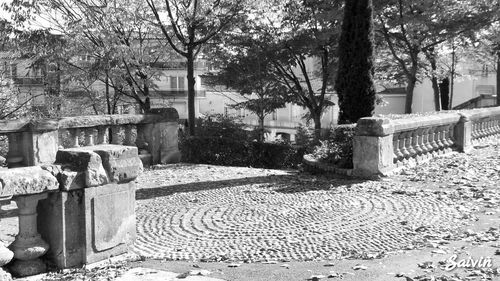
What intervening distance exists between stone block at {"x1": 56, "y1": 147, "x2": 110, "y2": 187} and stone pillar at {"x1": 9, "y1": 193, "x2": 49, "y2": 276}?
0.37m

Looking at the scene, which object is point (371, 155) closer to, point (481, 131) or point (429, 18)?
point (481, 131)

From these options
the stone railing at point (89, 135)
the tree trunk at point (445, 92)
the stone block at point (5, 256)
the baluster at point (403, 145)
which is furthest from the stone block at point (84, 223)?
the tree trunk at point (445, 92)

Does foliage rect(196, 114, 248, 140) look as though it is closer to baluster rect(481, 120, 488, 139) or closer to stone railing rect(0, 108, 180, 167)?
stone railing rect(0, 108, 180, 167)

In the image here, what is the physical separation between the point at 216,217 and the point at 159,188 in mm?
2817

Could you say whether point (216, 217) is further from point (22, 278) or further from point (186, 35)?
point (186, 35)

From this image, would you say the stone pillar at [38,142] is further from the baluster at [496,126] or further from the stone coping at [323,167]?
the baluster at [496,126]

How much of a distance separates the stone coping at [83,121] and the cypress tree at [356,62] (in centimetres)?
438

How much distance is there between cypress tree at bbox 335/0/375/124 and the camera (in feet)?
43.7

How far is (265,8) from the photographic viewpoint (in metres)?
20.0

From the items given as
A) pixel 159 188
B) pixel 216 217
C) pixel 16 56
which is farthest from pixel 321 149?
pixel 16 56

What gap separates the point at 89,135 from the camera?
11.4 m

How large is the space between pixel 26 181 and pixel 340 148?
316 inches

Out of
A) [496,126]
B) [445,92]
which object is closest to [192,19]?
[496,126]

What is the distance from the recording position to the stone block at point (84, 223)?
465cm
